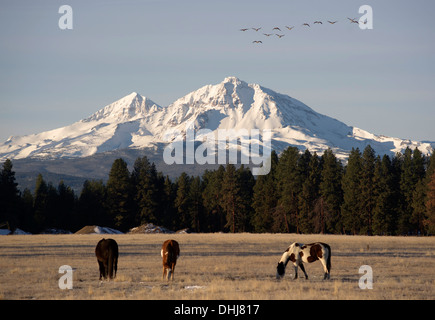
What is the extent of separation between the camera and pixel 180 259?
38.3 meters

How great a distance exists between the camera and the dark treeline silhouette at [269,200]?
97438 millimetres

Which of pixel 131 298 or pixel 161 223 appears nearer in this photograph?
pixel 131 298

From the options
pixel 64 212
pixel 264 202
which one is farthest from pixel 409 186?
pixel 64 212

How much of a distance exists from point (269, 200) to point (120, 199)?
1107 inches

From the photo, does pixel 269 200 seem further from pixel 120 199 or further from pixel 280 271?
pixel 280 271

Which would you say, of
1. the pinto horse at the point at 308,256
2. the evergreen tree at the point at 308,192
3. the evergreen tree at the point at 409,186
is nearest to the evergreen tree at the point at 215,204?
the evergreen tree at the point at 308,192

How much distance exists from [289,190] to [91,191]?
42.1 meters

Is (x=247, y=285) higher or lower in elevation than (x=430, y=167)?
lower

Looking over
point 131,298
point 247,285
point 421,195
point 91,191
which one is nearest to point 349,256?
point 247,285

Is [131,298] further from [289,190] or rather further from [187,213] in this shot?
[187,213]

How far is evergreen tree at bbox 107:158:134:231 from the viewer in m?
109

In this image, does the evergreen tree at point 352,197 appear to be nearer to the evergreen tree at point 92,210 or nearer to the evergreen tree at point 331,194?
the evergreen tree at point 331,194

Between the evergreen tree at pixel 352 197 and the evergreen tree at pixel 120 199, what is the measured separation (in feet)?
131
